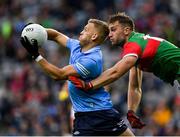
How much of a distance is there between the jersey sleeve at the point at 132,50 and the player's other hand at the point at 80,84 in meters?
0.50

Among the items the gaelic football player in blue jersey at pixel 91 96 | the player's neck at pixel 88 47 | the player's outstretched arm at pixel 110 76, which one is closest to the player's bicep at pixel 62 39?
the gaelic football player in blue jersey at pixel 91 96

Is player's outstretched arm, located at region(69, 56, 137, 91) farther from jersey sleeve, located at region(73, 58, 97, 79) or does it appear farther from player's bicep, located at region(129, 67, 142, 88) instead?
player's bicep, located at region(129, 67, 142, 88)

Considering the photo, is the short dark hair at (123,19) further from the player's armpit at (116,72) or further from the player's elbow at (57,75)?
the player's elbow at (57,75)

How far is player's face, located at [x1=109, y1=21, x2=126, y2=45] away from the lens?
8.70 metres

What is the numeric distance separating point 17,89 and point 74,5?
12.0ft

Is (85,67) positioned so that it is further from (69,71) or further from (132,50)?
(132,50)

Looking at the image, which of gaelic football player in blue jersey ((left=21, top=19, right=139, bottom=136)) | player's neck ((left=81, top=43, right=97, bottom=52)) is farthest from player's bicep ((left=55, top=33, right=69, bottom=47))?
player's neck ((left=81, top=43, right=97, bottom=52))

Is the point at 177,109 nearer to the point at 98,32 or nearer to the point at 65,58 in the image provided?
the point at 65,58

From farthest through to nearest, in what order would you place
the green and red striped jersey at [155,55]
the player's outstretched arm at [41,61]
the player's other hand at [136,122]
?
the player's other hand at [136,122]
the green and red striped jersey at [155,55]
the player's outstretched arm at [41,61]

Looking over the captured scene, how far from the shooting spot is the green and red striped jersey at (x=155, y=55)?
28.1 ft

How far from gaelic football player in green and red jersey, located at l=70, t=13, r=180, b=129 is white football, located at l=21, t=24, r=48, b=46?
0.58m

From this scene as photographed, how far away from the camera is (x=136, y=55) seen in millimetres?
8461

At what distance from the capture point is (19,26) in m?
18.8

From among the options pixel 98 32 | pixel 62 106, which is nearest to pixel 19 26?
pixel 62 106
